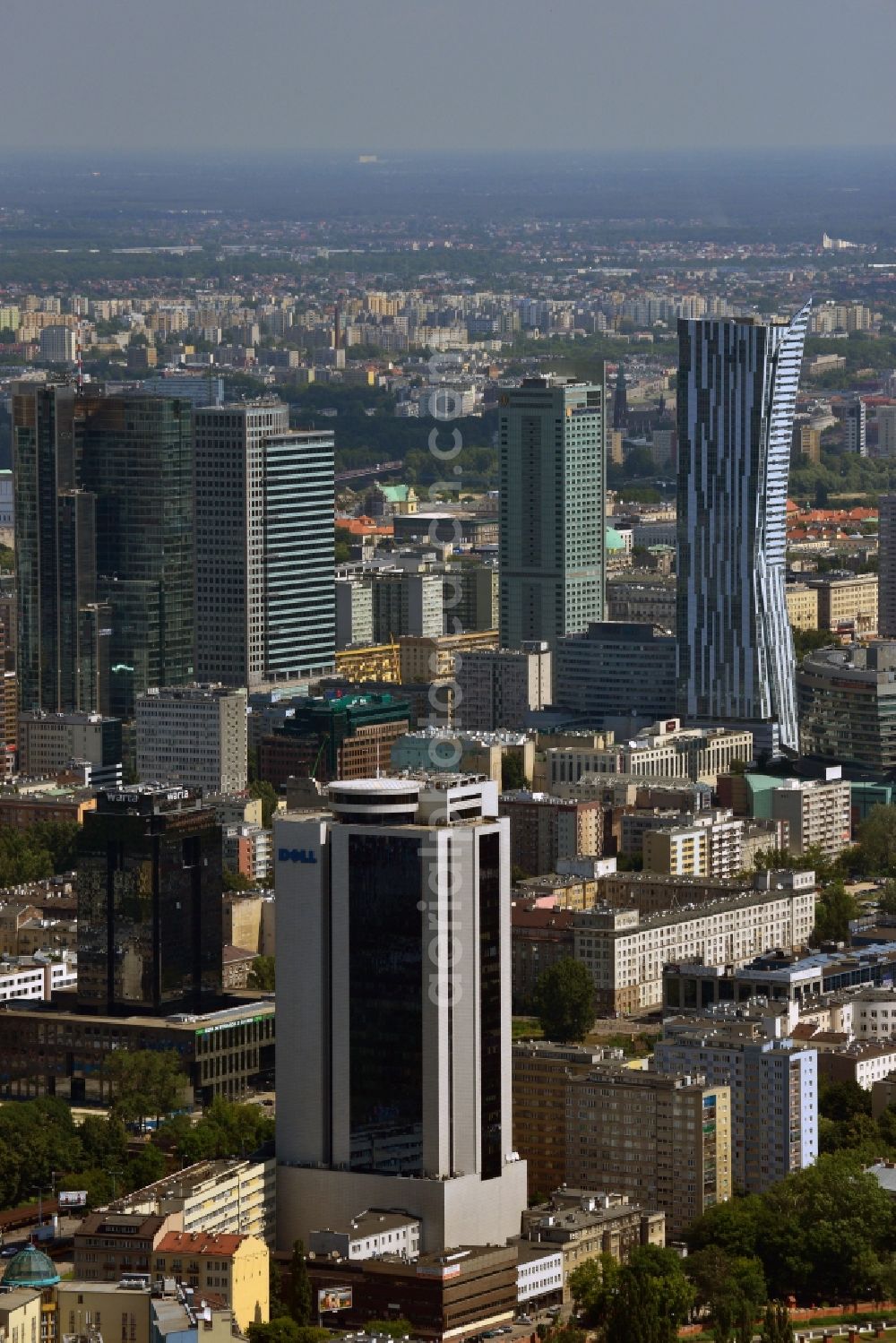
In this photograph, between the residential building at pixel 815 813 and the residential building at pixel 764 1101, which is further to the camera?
the residential building at pixel 815 813

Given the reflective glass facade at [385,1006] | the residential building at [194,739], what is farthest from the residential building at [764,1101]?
the residential building at [194,739]

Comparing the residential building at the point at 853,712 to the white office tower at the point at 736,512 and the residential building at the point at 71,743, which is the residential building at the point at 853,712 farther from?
the residential building at the point at 71,743

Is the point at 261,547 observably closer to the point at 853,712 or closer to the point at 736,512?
the point at 736,512

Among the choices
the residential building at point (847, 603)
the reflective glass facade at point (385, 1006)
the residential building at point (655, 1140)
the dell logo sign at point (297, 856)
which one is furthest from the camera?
the residential building at point (847, 603)

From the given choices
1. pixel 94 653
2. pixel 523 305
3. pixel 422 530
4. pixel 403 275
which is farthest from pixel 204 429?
pixel 403 275

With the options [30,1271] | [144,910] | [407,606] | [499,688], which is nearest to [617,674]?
[499,688]

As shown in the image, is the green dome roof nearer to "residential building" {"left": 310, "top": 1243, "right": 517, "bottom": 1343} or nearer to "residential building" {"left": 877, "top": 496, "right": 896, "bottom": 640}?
"residential building" {"left": 310, "top": 1243, "right": 517, "bottom": 1343}

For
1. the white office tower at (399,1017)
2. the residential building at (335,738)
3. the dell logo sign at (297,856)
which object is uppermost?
the dell logo sign at (297,856)
